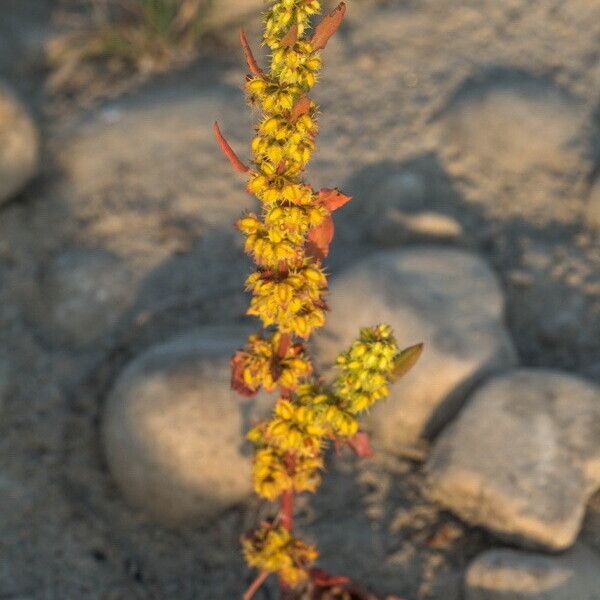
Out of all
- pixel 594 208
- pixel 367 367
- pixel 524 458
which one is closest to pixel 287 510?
pixel 367 367

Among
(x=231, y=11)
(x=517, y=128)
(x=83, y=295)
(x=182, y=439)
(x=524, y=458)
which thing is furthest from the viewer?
(x=231, y=11)

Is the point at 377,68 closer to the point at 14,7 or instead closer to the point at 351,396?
the point at 14,7

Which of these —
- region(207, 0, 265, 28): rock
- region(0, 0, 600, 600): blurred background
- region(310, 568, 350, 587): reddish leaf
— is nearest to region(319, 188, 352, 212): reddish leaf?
region(310, 568, 350, 587): reddish leaf

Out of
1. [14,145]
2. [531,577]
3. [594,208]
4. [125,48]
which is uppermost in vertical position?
[125,48]

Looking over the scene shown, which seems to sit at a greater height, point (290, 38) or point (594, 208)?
point (594, 208)

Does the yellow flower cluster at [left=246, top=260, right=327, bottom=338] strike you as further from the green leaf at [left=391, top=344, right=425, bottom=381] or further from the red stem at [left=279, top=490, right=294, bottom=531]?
the red stem at [left=279, top=490, right=294, bottom=531]

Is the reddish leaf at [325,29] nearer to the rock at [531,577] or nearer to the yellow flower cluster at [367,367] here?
the yellow flower cluster at [367,367]

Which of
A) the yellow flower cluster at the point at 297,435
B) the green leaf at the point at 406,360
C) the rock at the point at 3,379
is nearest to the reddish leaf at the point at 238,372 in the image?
the yellow flower cluster at the point at 297,435

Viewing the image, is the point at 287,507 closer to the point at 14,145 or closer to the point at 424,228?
the point at 424,228
